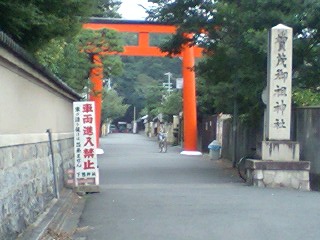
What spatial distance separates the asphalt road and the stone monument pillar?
0.69 m

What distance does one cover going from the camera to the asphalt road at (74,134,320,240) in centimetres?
920

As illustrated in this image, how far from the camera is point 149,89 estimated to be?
245ft

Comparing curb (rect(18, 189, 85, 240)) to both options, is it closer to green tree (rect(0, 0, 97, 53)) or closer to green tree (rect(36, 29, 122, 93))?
green tree (rect(0, 0, 97, 53))

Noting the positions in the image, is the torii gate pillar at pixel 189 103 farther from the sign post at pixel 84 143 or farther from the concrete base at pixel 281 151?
the sign post at pixel 84 143

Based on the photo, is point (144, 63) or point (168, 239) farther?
point (144, 63)

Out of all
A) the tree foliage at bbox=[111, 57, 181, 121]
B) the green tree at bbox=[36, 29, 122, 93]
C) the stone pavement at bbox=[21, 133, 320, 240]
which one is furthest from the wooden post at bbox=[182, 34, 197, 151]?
the tree foliage at bbox=[111, 57, 181, 121]

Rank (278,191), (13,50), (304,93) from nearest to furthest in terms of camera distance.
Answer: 1. (13,50)
2. (278,191)
3. (304,93)

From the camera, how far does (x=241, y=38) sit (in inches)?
795

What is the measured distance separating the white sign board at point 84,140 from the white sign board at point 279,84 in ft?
16.7

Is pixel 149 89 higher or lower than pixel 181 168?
higher

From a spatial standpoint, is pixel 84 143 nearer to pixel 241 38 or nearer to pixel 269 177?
pixel 269 177

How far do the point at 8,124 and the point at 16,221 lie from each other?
4.18 feet

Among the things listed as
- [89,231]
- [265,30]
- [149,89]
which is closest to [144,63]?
[149,89]

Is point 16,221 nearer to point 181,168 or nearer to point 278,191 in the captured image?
point 278,191
